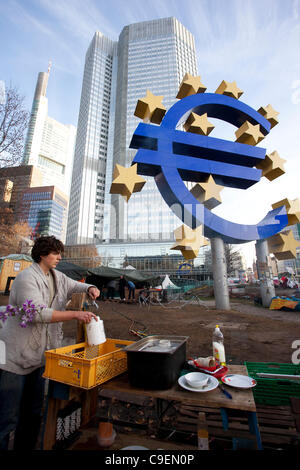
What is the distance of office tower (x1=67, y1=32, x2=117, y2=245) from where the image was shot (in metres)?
65.0

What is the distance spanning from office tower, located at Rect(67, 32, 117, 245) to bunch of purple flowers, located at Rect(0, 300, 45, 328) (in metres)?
58.3

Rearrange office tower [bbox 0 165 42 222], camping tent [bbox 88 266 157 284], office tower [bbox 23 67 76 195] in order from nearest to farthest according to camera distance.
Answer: office tower [bbox 0 165 42 222], camping tent [bbox 88 266 157 284], office tower [bbox 23 67 76 195]

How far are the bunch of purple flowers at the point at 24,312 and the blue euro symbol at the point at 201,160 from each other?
6.57m

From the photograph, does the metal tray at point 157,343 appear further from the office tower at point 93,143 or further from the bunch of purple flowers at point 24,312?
the office tower at point 93,143

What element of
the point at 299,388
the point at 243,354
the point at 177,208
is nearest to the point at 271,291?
the point at 177,208

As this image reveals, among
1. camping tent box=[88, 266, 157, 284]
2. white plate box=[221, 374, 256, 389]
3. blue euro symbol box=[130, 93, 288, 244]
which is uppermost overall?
blue euro symbol box=[130, 93, 288, 244]

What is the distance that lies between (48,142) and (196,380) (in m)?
159

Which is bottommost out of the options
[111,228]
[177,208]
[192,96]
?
[177,208]

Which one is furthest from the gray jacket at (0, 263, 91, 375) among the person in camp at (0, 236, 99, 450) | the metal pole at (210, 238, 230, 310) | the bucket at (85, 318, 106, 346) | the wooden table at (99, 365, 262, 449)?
the metal pole at (210, 238, 230, 310)

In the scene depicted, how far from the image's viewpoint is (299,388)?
88.2 inches

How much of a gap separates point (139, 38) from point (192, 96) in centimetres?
9286

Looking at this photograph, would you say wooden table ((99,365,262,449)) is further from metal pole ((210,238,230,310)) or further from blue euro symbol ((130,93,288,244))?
metal pole ((210,238,230,310))
